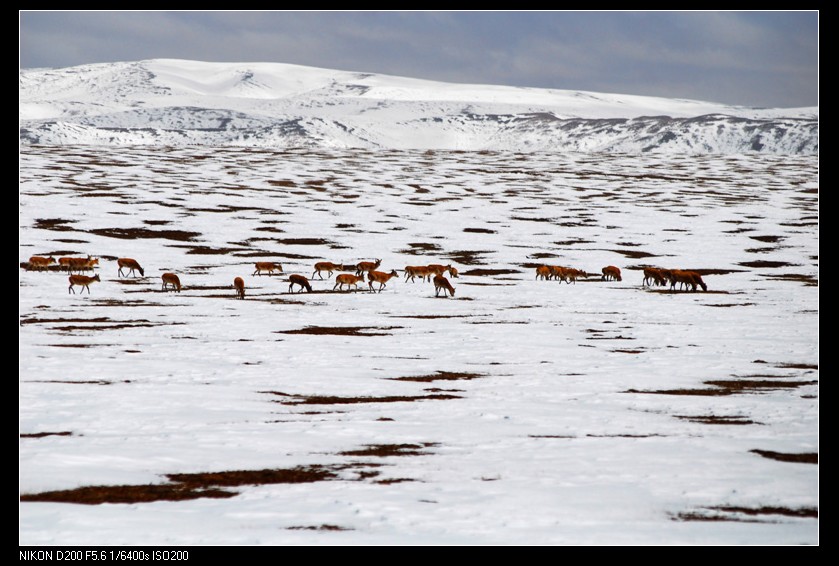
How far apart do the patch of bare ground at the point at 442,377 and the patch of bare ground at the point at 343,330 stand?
5.02m

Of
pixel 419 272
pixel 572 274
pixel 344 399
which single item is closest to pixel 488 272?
pixel 419 272

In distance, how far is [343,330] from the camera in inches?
806

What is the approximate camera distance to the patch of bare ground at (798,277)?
104ft

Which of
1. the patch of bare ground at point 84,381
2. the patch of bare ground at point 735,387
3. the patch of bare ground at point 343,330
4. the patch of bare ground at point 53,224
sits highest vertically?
the patch of bare ground at point 53,224

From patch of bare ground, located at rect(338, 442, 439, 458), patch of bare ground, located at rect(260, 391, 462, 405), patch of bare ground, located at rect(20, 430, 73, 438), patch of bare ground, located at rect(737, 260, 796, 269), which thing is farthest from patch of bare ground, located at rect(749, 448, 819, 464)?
patch of bare ground, located at rect(737, 260, 796, 269)

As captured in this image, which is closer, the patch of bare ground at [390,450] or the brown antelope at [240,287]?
the patch of bare ground at [390,450]

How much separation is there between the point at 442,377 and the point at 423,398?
1915 mm

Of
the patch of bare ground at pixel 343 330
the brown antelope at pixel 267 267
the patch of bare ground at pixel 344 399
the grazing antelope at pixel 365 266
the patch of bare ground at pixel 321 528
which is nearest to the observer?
the patch of bare ground at pixel 321 528

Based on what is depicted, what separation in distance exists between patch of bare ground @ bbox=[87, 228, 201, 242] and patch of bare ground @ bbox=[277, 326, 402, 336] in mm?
24043

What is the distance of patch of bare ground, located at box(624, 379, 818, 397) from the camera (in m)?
13.3

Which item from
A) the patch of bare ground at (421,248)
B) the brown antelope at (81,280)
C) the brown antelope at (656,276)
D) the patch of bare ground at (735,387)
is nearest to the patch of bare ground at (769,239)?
the patch of bare ground at (421,248)

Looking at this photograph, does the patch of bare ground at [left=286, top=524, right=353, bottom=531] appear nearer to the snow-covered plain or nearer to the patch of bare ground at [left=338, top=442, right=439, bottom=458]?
the snow-covered plain

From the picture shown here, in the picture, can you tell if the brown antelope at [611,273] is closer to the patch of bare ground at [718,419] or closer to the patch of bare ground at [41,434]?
the patch of bare ground at [718,419]
